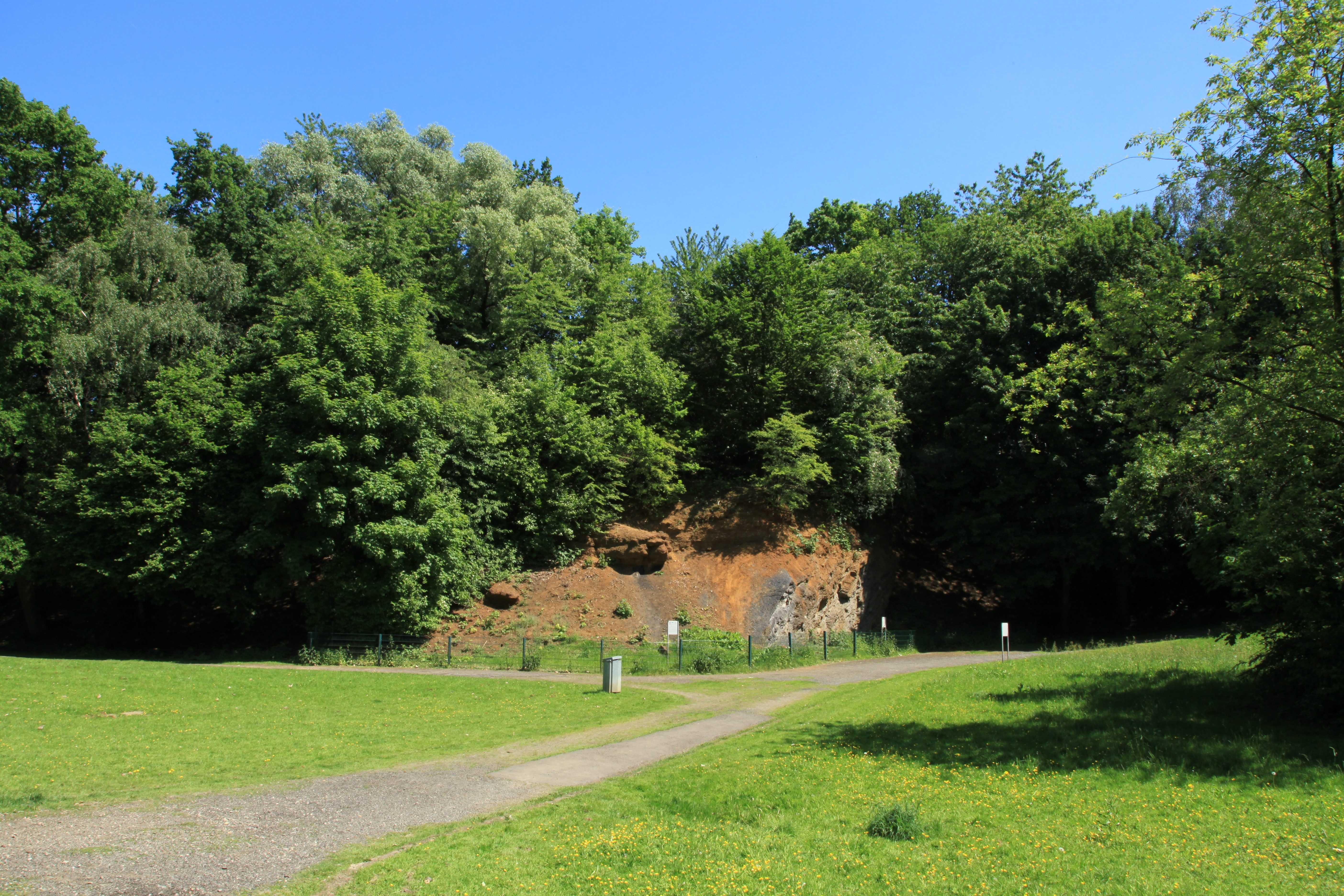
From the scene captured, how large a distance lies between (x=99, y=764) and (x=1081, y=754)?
45.7ft

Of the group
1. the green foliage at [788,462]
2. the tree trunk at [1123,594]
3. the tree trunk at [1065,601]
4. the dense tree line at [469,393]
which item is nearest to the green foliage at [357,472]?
the dense tree line at [469,393]

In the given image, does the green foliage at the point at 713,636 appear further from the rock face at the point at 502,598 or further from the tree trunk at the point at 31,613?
the tree trunk at the point at 31,613

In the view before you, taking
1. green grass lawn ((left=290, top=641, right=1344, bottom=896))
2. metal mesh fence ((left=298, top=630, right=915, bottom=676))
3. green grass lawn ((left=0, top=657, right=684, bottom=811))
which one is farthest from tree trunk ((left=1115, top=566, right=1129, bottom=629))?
green grass lawn ((left=0, top=657, right=684, bottom=811))

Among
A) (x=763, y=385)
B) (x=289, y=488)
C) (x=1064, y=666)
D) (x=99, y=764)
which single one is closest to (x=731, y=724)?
(x=1064, y=666)

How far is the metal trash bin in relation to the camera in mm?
19734

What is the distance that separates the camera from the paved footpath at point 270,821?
6.68 metres

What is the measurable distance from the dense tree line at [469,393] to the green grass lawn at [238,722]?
6242 millimetres

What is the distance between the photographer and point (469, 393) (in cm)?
3297

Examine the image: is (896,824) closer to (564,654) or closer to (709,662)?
(709,662)

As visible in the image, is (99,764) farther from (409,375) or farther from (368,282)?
(368,282)

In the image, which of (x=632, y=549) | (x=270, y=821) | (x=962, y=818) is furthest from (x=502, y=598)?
(x=962, y=818)

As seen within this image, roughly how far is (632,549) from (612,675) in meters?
11.7

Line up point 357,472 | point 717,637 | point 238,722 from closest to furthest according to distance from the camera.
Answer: point 238,722
point 357,472
point 717,637

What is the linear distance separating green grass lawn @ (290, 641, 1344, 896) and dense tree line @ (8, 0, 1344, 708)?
6836 mm
